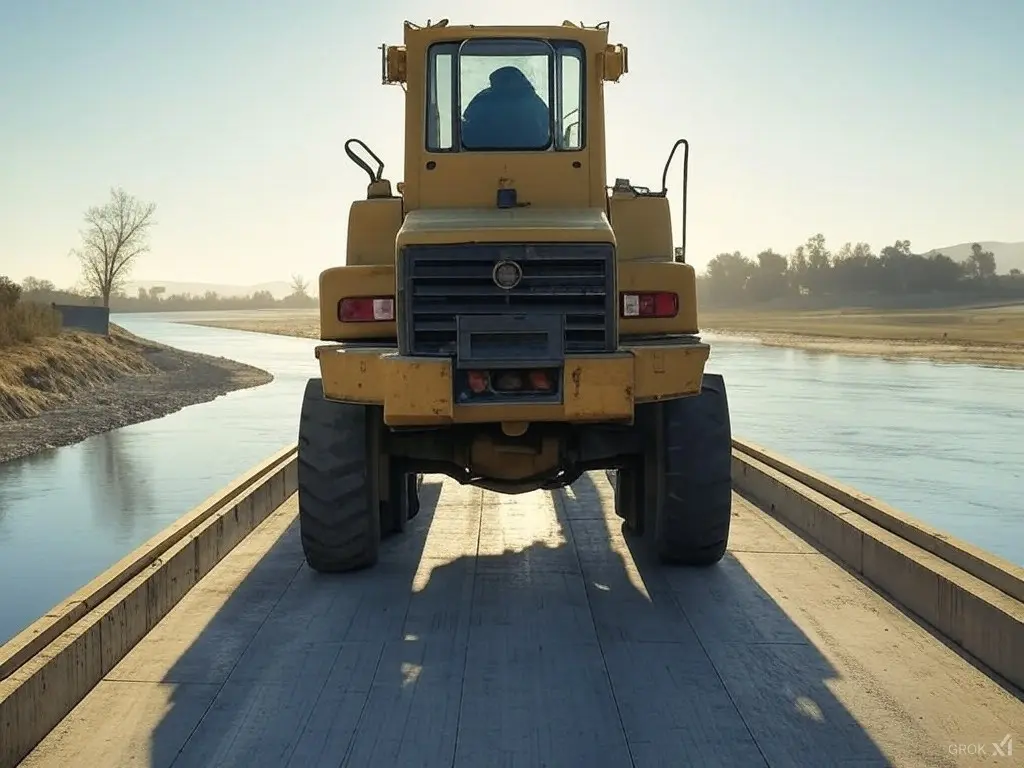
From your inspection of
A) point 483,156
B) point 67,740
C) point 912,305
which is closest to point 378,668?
point 67,740

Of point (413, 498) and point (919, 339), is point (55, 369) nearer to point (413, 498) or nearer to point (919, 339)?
point (413, 498)

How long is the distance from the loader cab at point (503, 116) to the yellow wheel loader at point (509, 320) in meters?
0.01

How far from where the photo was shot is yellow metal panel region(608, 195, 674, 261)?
23.1 feet

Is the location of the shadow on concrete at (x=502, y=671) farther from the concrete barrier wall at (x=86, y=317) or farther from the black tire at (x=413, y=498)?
the concrete barrier wall at (x=86, y=317)

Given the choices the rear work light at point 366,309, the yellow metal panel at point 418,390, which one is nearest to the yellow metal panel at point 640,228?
the rear work light at point 366,309

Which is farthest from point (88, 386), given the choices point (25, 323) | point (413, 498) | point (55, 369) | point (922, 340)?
point (922, 340)

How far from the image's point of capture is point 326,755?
415cm

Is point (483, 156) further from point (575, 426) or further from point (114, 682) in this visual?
point (114, 682)

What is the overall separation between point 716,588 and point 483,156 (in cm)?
302

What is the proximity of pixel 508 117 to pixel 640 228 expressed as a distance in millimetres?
1098

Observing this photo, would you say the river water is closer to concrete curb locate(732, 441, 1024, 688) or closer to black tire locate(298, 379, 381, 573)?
concrete curb locate(732, 441, 1024, 688)

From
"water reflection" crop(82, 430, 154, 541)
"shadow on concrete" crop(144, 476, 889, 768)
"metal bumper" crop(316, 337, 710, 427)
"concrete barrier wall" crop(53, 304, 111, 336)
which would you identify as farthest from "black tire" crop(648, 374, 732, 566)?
"concrete barrier wall" crop(53, 304, 111, 336)

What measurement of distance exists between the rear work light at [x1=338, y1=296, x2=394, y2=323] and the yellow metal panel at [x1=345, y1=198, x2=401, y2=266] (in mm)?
641

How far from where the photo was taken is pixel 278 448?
616 inches
